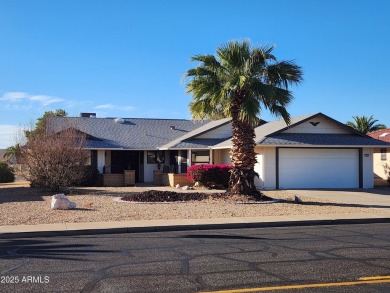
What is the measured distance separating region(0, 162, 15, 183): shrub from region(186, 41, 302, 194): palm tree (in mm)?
19550

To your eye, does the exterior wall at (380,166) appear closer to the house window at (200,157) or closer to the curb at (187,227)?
the house window at (200,157)

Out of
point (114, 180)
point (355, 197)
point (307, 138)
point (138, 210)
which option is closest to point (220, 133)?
point (307, 138)

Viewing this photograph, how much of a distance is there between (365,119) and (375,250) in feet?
157

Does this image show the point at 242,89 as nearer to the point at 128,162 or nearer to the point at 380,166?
the point at 128,162

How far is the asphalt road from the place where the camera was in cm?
730

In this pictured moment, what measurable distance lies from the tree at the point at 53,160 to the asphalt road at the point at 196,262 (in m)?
11.8

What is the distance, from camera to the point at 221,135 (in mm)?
33188

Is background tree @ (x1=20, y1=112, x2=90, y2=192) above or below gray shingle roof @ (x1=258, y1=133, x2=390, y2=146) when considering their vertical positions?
below

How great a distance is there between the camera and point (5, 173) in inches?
1374

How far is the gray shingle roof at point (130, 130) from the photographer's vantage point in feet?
108

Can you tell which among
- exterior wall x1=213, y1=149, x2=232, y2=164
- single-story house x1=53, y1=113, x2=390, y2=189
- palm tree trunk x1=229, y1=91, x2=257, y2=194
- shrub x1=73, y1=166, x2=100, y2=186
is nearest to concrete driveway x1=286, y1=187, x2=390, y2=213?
single-story house x1=53, y1=113, x2=390, y2=189

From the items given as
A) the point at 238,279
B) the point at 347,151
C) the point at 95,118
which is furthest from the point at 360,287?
the point at 95,118

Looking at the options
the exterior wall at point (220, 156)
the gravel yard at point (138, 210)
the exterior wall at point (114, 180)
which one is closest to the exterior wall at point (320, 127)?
the exterior wall at point (220, 156)

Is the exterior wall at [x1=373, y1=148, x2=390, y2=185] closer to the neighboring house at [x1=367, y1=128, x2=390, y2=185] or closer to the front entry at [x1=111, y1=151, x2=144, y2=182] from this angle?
the neighboring house at [x1=367, y1=128, x2=390, y2=185]
